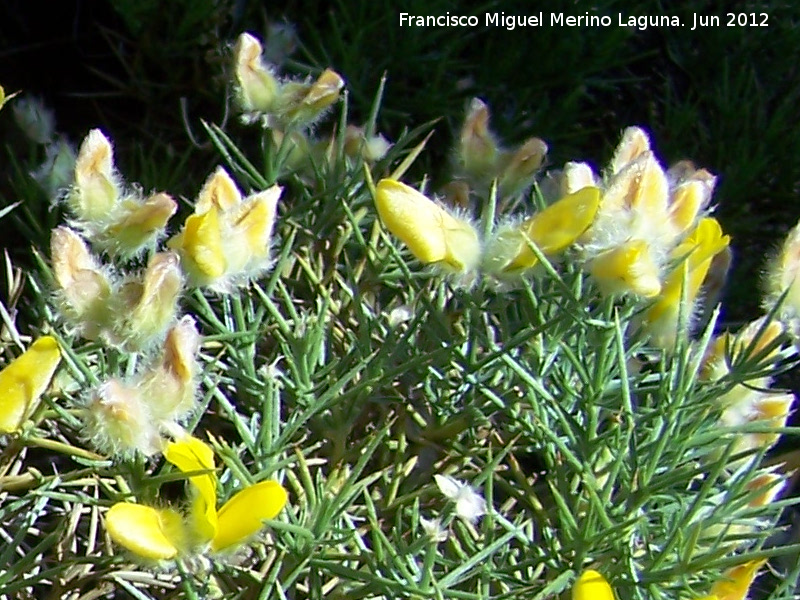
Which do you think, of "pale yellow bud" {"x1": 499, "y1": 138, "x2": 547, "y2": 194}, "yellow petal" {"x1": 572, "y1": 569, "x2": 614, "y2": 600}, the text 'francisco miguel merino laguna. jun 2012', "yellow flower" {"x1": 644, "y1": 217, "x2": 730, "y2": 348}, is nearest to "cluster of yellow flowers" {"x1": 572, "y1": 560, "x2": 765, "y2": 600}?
"yellow petal" {"x1": 572, "y1": 569, "x2": 614, "y2": 600}

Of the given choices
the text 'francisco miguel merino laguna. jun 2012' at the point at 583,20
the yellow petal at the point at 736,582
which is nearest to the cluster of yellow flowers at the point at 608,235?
the yellow petal at the point at 736,582

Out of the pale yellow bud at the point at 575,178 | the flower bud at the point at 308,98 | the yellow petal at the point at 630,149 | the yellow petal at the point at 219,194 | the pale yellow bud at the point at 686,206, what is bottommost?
the pale yellow bud at the point at 686,206

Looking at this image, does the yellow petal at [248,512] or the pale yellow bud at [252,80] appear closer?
the yellow petal at [248,512]

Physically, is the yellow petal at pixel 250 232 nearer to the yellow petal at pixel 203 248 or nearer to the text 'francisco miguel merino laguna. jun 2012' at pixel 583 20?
the yellow petal at pixel 203 248

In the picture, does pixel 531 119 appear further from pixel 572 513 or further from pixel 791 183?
pixel 572 513

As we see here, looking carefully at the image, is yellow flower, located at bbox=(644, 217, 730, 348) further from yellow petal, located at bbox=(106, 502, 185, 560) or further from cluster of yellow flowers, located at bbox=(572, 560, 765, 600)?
yellow petal, located at bbox=(106, 502, 185, 560)

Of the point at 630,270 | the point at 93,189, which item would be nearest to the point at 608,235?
the point at 630,270
